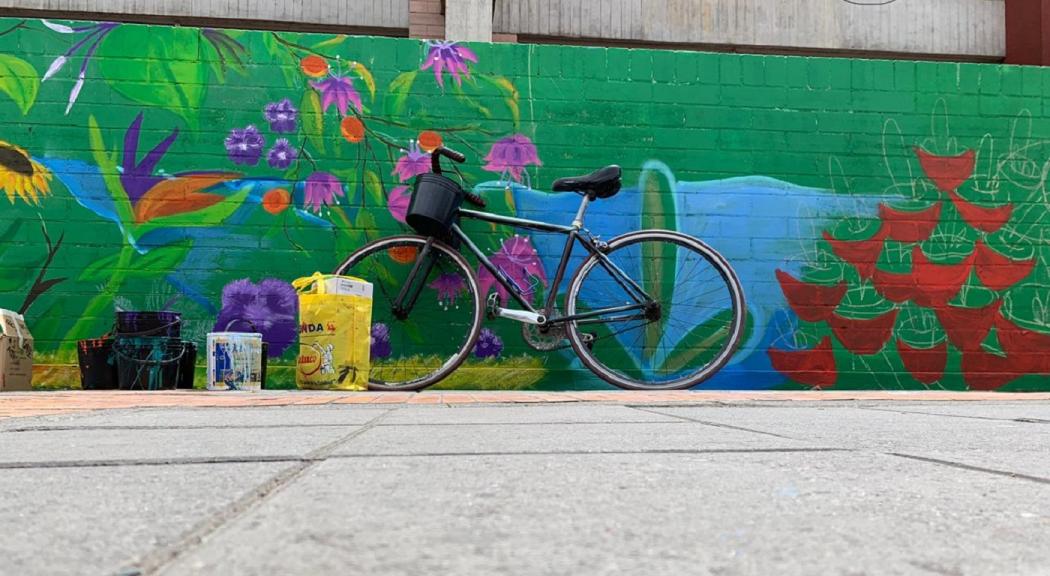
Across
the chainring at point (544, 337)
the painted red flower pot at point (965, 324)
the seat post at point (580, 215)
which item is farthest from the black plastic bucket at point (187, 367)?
the painted red flower pot at point (965, 324)

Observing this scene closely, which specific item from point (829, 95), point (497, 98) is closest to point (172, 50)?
point (497, 98)

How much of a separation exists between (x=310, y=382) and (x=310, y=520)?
3.57m

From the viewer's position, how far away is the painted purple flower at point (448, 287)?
Result: 496cm

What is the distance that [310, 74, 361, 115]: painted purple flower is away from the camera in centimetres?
512

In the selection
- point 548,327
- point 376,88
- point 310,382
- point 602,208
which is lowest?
point 310,382

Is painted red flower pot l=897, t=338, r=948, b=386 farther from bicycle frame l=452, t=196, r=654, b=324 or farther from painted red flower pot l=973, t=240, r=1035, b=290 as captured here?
bicycle frame l=452, t=196, r=654, b=324

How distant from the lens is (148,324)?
4648mm

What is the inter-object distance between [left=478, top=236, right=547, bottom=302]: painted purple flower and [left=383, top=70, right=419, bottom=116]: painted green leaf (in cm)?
106

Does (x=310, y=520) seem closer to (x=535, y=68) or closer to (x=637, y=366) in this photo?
(x=637, y=366)

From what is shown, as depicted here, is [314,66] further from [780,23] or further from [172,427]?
[780,23]

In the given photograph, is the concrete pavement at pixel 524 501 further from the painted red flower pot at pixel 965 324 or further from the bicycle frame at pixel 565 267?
the painted red flower pot at pixel 965 324

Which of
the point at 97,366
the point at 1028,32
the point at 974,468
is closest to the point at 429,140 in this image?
the point at 97,366

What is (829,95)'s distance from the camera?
17.9ft

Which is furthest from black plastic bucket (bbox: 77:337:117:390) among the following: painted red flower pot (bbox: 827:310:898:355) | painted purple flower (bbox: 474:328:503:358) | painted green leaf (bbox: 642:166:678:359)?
painted red flower pot (bbox: 827:310:898:355)
